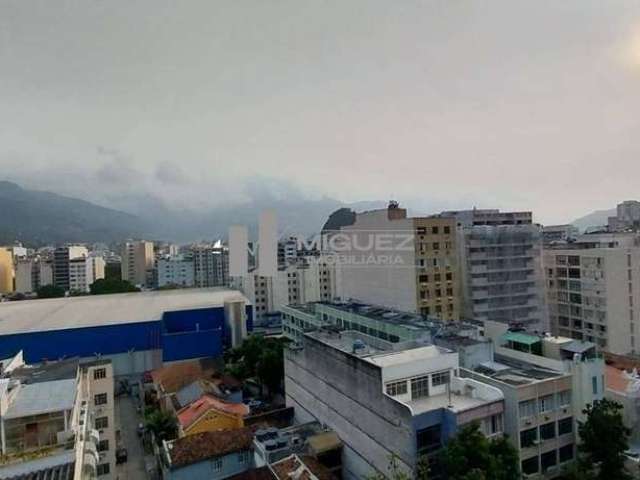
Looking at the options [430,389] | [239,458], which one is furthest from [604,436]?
[239,458]

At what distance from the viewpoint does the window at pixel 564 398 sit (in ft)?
41.0

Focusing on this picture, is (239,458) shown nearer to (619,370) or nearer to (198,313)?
(619,370)

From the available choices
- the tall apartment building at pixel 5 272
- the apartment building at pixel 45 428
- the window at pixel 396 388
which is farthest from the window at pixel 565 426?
the tall apartment building at pixel 5 272

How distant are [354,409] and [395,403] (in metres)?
2.05

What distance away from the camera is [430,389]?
12.3m

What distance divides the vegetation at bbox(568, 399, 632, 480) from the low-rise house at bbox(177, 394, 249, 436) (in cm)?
1060

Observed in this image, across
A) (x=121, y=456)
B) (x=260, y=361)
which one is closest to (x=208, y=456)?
(x=121, y=456)

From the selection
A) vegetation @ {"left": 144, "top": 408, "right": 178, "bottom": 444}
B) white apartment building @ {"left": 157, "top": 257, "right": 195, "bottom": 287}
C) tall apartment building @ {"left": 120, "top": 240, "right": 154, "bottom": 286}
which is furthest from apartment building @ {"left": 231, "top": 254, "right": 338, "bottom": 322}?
tall apartment building @ {"left": 120, "top": 240, "right": 154, "bottom": 286}

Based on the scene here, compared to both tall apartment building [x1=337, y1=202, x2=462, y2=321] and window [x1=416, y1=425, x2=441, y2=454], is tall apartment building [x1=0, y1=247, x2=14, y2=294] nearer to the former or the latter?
tall apartment building [x1=337, y1=202, x2=462, y2=321]

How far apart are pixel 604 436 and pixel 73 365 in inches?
598

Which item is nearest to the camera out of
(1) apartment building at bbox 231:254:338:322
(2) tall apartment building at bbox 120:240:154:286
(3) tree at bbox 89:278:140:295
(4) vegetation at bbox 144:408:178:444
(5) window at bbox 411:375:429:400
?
(5) window at bbox 411:375:429:400

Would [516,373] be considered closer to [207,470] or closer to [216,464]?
[216,464]

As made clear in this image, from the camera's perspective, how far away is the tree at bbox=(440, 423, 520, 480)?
9.53 m

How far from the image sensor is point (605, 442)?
11234 millimetres
